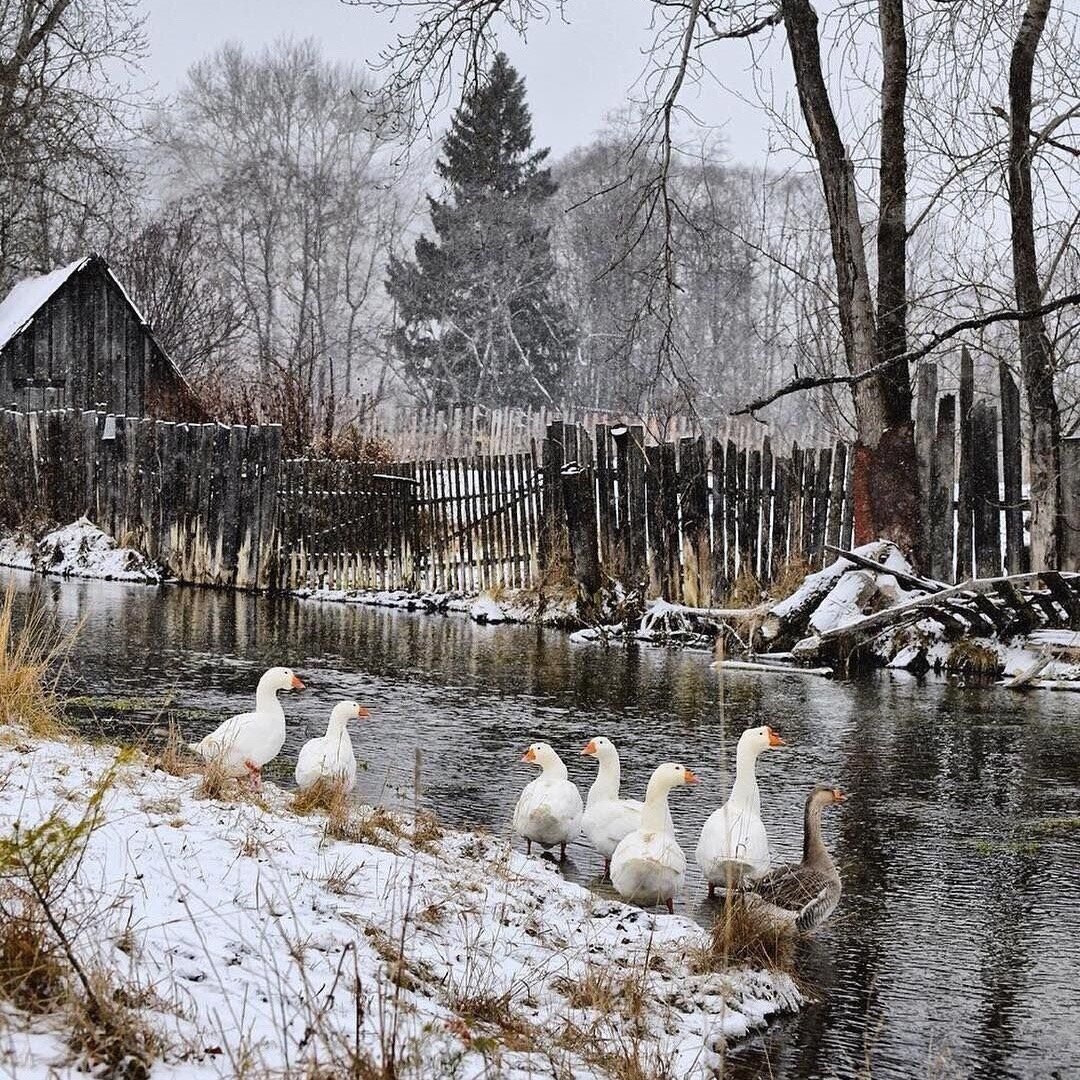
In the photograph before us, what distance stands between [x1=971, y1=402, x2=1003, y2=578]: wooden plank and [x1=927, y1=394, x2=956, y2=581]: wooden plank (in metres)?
0.24

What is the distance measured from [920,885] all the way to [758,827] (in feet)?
2.62

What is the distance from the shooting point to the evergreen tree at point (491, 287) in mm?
45594

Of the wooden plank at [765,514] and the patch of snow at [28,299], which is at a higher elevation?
the patch of snow at [28,299]

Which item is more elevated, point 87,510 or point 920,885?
point 87,510

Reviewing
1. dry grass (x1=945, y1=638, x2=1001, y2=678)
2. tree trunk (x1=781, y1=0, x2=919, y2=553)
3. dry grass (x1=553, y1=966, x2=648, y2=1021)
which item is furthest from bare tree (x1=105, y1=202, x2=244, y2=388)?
dry grass (x1=553, y1=966, x2=648, y2=1021)

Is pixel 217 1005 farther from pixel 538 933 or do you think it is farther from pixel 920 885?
pixel 920 885

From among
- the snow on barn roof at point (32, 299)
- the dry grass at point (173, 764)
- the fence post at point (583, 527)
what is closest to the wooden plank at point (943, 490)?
the fence post at point (583, 527)

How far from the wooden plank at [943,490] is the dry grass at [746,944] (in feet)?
28.8

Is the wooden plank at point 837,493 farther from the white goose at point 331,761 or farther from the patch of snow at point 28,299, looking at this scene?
the patch of snow at point 28,299

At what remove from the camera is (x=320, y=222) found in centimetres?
5194

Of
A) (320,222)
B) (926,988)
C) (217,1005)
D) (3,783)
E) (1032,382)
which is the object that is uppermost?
(320,222)

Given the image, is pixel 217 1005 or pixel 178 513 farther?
pixel 178 513

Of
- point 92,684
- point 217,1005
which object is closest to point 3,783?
point 217,1005

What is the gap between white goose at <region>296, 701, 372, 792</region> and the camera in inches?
249
